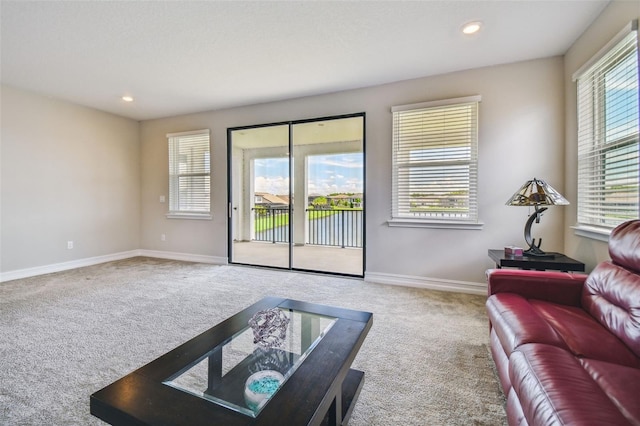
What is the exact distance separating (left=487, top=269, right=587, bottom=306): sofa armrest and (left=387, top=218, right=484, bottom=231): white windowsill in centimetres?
151

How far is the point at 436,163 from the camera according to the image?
3.57 meters

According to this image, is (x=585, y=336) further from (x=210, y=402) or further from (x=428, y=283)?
(x=428, y=283)

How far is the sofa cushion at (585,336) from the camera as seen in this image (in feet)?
4.12

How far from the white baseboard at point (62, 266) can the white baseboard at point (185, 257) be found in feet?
0.84

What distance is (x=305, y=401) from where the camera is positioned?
0.99m

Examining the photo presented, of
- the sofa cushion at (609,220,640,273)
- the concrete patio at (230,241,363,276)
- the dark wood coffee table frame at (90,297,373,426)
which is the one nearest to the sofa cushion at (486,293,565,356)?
the sofa cushion at (609,220,640,273)

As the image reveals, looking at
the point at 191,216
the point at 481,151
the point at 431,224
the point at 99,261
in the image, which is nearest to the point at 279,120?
the point at 191,216

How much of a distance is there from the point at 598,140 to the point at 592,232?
2.65 ft

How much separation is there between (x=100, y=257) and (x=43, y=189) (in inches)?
53.0

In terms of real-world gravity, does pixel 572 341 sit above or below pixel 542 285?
below

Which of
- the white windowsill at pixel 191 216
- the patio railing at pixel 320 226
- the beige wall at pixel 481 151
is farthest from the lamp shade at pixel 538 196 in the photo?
the white windowsill at pixel 191 216

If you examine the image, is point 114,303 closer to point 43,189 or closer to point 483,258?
point 43,189

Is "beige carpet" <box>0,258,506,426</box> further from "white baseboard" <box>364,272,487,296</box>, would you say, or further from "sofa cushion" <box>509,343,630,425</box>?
"sofa cushion" <box>509,343,630,425</box>

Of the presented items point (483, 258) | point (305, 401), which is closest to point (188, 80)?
point (305, 401)
